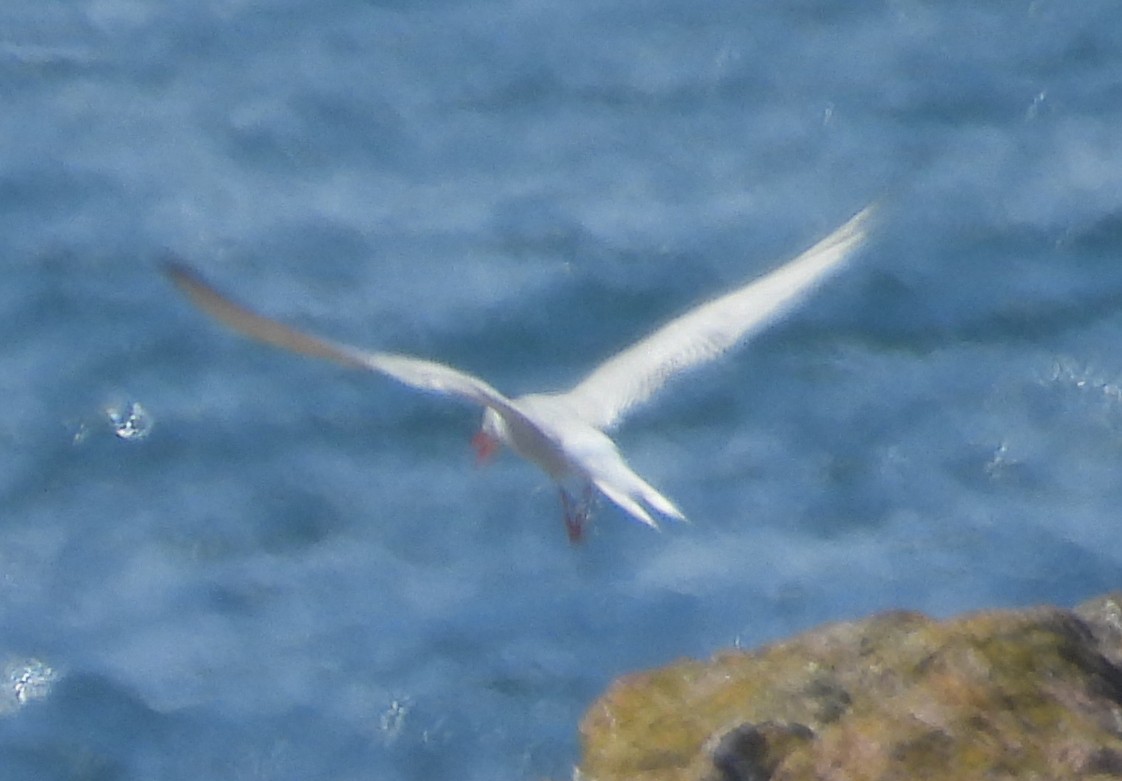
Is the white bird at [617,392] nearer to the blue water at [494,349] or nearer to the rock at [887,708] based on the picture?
the rock at [887,708]

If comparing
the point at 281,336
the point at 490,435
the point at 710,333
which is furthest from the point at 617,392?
the point at 281,336

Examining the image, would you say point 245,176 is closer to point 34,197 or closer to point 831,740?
point 34,197

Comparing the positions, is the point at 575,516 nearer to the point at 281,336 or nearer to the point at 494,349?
the point at 281,336

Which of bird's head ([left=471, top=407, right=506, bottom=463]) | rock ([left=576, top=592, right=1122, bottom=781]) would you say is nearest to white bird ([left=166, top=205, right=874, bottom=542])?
bird's head ([left=471, top=407, right=506, bottom=463])

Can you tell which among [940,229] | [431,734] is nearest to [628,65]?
[940,229]

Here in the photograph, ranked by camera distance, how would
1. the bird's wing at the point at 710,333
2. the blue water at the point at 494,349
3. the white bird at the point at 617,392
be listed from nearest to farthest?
Result: the white bird at the point at 617,392, the bird's wing at the point at 710,333, the blue water at the point at 494,349

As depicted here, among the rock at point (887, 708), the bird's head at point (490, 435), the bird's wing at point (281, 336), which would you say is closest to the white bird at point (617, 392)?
the bird's head at point (490, 435)
